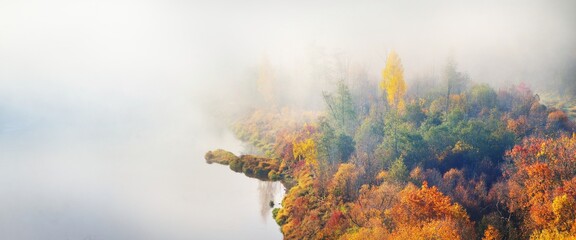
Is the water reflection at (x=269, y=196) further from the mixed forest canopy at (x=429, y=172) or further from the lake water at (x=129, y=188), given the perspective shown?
the mixed forest canopy at (x=429, y=172)

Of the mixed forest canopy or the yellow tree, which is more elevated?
the yellow tree

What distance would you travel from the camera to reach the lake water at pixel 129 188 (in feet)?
203

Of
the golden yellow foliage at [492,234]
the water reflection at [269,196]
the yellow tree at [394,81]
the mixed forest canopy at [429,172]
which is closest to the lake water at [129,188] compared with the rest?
the water reflection at [269,196]

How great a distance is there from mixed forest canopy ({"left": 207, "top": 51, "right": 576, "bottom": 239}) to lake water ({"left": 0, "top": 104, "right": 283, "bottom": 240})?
270 inches

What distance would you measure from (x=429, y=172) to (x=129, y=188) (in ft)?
187

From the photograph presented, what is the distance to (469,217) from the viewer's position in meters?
50.0

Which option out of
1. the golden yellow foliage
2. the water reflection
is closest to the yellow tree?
the water reflection

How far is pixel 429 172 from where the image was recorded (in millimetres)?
60188

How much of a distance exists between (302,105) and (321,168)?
64693 mm

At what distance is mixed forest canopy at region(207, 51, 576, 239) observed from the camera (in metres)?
46.4

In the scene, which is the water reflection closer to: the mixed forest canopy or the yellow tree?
the mixed forest canopy

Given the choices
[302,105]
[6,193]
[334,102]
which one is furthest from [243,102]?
[6,193]

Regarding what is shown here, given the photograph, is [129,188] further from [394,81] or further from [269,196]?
[394,81]

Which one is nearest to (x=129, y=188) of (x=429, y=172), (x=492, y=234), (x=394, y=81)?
(x=429, y=172)
